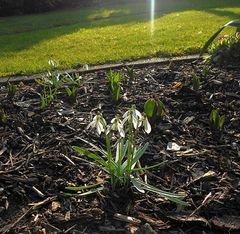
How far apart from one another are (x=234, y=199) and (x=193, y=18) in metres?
9.11

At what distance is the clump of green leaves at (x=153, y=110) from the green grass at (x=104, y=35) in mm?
2876

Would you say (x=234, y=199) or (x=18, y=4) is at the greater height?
(x=234, y=199)

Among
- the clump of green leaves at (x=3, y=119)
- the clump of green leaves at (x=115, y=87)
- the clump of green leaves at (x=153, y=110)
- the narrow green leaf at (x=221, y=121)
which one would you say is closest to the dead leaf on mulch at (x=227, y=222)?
the narrow green leaf at (x=221, y=121)

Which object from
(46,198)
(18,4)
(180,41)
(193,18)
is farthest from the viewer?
(18,4)

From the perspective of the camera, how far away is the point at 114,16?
1282 centimetres

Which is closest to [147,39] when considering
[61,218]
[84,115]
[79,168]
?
[84,115]

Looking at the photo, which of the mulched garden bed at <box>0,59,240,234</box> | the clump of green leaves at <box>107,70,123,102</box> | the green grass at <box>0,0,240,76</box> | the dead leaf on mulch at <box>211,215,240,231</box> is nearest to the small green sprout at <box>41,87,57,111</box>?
the mulched garden bed at <box>0,59,240,234</box>

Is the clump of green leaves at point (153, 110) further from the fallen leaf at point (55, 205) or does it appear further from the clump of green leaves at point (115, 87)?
the fallen leaf at point (55, 205)

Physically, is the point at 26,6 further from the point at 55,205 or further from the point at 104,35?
the point at 55,205

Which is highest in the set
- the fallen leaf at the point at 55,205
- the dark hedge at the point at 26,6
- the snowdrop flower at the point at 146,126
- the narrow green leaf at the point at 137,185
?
the snowdrop flower at the point at 146,126

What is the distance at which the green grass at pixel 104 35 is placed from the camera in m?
6.82

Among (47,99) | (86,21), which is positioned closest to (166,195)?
(47,99)

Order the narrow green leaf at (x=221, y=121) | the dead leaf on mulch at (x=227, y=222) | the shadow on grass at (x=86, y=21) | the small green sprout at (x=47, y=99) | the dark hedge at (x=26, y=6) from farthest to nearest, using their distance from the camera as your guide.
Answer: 1. the dark hedge at (x=26, y=6)
2. the shadow on grass at (x=86, y=21)
3. the small green sprout at (x=47, y=99)
4. the narrow green leaf at (x=221, y=121)
5. the dead leaf on mulch at (x=227, y=222)

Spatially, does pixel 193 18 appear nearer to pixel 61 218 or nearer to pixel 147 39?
pixel 147 39
